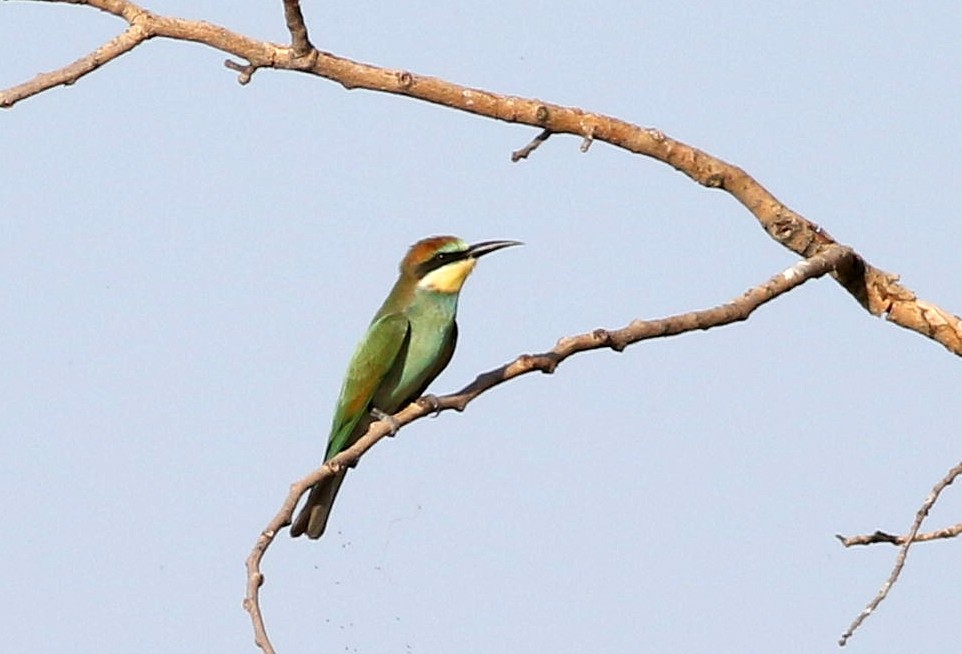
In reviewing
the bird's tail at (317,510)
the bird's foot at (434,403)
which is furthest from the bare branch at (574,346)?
the bird's tail at (317,510)

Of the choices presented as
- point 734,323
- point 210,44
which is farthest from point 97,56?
point 734,323

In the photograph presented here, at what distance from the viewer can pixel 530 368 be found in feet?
9.86

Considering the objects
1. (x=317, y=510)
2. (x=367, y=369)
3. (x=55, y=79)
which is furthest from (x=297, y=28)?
(x=317, y=510)

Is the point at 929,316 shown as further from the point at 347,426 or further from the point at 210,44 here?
the point at 347,426

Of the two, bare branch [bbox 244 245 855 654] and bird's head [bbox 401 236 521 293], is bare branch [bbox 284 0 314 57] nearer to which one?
bare branch [bbox 244 245 855 654]

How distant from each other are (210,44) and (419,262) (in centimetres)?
A: 161

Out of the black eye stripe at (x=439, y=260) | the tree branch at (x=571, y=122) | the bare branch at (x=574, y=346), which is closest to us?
the bare branch at (x=574, y=346)

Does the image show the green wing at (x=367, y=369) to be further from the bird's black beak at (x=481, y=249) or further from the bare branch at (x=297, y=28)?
the bare branch at (x=297, y=28)

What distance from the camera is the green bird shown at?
15.1 ft

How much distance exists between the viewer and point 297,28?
3.11m

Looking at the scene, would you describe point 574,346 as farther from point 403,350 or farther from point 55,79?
point 403,350

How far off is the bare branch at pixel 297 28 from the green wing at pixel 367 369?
1.54m

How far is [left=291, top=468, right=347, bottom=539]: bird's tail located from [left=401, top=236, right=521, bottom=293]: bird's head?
0.58 meters

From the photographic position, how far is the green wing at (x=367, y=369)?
4598 millimetres
